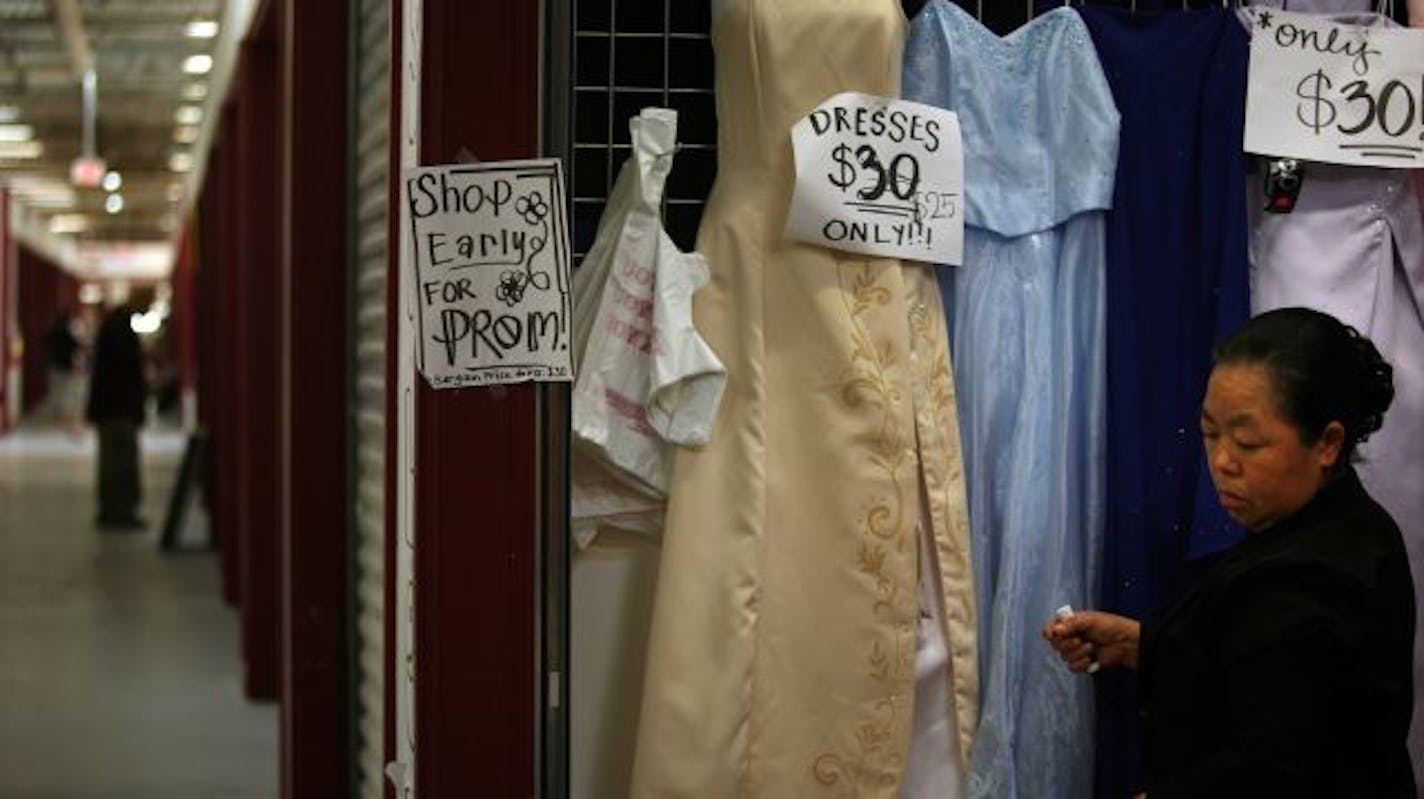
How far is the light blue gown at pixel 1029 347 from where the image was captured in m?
3.07

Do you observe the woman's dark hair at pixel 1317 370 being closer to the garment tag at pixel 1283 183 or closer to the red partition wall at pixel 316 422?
the garment tag at pixel 1283 183

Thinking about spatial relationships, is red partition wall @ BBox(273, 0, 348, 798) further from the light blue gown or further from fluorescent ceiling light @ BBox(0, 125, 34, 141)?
fluorescent ceiling light @ BBox(0, 125, 34, 141)

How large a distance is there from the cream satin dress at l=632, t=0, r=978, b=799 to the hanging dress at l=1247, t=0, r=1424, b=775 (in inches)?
23.8

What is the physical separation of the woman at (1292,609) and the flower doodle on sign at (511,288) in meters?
0.90

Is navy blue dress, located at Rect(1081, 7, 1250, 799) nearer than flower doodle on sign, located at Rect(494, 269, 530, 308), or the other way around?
flower doodle on sign, located at Rect(494, 269, 530, 308)

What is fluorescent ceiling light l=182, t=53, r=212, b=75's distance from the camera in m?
13.6

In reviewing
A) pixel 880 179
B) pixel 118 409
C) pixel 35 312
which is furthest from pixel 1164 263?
pixel 35 312

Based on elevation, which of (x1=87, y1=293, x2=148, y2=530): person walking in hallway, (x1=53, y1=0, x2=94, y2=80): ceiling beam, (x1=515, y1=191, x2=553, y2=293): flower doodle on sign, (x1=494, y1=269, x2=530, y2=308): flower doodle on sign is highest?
(x1=53, y1=0, x2=94, y2=80): ceiling beam

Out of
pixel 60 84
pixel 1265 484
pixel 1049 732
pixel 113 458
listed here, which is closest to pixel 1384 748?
pixel 1265 484

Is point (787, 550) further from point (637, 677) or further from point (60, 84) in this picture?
point (60, 84)

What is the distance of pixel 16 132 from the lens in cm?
1967

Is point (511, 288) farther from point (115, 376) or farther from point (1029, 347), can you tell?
point (115, 376)

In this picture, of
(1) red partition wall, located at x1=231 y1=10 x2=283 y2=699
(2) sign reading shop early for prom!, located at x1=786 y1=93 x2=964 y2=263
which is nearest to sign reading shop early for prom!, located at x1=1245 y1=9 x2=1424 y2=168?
(2) sign reading shop early for prom!, located at x1=786 y1=93 x2=964 y2=263

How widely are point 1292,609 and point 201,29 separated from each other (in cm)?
1144
